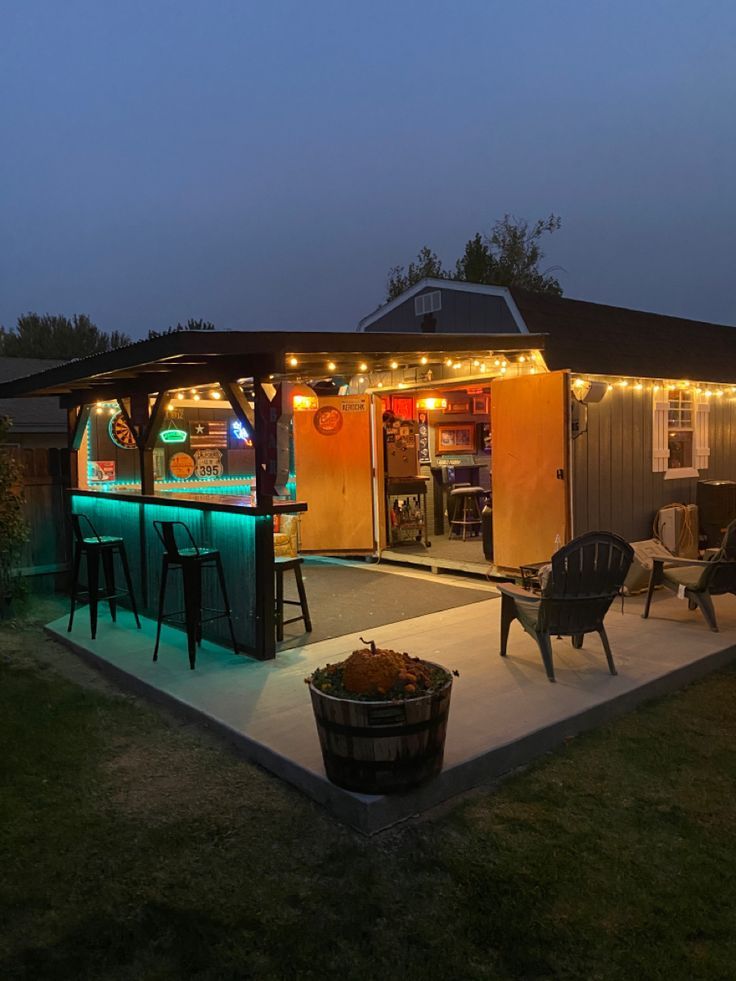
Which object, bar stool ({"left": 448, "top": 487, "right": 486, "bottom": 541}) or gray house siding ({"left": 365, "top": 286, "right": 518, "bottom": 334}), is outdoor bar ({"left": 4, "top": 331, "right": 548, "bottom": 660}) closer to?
bar stool ({"left": 448, "top": 487, "right": 486, "bottom": 541})

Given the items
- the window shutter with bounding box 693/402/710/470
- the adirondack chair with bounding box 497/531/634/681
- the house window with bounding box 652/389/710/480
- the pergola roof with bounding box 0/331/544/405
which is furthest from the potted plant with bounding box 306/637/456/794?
the window shutter with bounding box 693/402/710/470

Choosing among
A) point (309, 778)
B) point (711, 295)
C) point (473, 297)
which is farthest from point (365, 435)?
point (711, 295)

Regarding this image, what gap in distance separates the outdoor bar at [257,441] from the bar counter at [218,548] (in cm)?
2

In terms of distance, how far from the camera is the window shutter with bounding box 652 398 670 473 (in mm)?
8602

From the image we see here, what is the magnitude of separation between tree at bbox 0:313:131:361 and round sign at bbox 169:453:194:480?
24.9 meters

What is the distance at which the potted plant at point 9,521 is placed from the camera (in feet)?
23.3

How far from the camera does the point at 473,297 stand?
34.1 ft

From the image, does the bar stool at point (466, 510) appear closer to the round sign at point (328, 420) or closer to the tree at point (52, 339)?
the round sign at point (328, 420)

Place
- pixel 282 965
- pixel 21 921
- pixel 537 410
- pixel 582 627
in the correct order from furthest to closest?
pixel 537 410
pixel 582 627
pixel 21 921
pixel 282 965

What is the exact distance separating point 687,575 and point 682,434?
133 inches

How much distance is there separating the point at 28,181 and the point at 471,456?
504 ft

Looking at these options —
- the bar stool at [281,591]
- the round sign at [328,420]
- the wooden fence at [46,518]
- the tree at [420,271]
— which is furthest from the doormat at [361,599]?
the tree at [420,271]

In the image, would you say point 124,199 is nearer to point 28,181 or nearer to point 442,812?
point 28,181

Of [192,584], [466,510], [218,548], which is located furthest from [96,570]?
[466,510]
